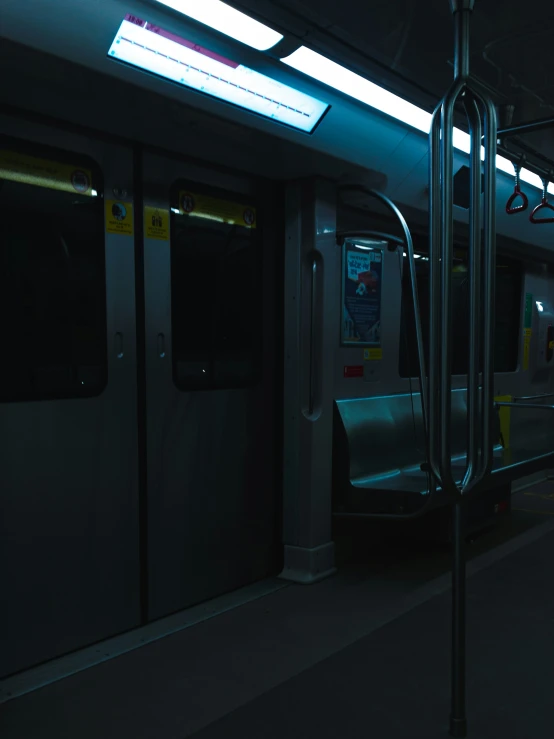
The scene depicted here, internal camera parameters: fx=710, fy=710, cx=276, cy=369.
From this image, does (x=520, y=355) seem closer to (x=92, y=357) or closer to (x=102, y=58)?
(x=92, y=357)

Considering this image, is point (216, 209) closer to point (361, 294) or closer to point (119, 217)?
point (119, 217)

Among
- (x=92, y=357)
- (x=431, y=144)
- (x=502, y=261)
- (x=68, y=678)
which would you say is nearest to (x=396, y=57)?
(x=431, y=144)

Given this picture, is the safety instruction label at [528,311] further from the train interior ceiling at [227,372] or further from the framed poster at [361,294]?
the framed poster at [361,294]

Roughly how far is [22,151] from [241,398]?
1.54 m

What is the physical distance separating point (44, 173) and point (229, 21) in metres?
0.88

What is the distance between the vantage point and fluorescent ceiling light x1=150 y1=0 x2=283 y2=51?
2.41 metres

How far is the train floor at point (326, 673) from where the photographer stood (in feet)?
7.43

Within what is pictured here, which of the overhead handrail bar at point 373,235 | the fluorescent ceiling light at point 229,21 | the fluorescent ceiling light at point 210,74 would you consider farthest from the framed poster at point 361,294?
the fluorescent ceiling light at point 229,21

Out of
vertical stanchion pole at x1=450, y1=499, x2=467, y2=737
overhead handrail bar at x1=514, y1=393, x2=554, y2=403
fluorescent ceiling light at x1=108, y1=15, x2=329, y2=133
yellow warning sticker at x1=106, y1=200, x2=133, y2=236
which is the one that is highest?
fluorescent ceiling light at x1=108, y1=15, x2=329, y2=133

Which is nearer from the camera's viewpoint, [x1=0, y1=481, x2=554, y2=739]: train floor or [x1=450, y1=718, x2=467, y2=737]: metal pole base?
[x1=450, y1=718, x2=467, y2=737]: metal pole base

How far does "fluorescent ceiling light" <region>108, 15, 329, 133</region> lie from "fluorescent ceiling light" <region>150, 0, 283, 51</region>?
0.30ft

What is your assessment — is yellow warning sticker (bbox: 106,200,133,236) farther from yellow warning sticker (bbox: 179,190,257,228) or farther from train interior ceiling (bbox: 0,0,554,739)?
yellow warning sticker (bbox: 179,190,257,228)

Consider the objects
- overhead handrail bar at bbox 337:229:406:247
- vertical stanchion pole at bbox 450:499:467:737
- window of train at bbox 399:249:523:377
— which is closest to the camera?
vertical stanchion pole at bbox 450:499:467:737

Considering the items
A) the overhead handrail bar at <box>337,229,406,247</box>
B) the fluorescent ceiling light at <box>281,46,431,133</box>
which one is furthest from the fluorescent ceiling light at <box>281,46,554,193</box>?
the overhead handrail bar at <box>337,229,406,247</box>
